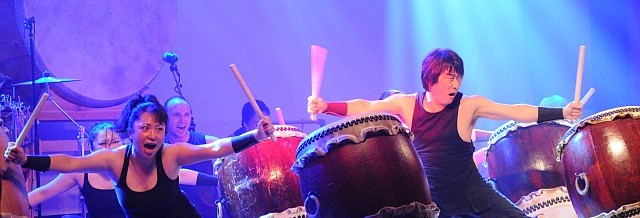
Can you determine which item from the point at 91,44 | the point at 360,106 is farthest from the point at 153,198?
the point at 91,44

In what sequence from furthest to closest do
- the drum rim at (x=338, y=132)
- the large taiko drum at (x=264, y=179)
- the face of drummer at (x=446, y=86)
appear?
the large taiko drum at (x=264, y=179)
the face of drummer at (x=446, y=86)
the drum rim at (x=338, y=132)

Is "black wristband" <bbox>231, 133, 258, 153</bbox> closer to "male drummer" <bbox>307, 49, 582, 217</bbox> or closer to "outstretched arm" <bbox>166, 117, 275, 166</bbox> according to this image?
"outstretched arm" <bbox>166, 117, 275, 166</bbox>

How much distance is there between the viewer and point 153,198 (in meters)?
3.48

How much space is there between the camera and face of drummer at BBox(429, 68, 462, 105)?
3.80 m

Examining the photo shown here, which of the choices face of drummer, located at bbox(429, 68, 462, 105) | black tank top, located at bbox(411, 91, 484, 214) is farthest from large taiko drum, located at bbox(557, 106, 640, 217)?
face of drummer, located at bbox(429, 68, 462, 105)

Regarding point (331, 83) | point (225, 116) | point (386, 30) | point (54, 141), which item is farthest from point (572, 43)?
point (54, 141)

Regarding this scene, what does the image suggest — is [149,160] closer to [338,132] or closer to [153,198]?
[153,198]

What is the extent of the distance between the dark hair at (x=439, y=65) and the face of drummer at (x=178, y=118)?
2.02 metres

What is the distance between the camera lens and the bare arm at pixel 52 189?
417cm

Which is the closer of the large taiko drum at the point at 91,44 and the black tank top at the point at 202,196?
the large taiko drum at the point at 91,44

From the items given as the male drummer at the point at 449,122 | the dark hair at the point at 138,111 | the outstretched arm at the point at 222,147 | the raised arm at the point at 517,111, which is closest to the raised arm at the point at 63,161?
the dark hair at the point at 138,111

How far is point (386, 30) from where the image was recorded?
748 cm

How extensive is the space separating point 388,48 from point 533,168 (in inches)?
125

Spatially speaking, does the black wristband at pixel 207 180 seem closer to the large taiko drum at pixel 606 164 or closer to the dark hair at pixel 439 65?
the dark hair at pixel 439 65
